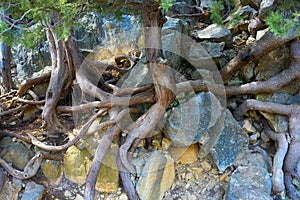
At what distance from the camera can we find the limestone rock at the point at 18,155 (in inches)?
114

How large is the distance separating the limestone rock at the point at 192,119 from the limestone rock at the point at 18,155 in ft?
5.68

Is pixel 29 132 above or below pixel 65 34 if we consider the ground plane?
below

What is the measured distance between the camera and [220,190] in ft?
9.09

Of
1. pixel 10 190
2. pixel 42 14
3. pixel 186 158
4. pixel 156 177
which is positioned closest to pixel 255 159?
pixel 186 158

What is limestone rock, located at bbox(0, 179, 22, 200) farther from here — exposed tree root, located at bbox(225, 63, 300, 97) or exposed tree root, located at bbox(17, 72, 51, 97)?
exposed tree root, located at bbox(225, 63, 300, 97)

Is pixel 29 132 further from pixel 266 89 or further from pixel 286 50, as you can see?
pixel 286 50

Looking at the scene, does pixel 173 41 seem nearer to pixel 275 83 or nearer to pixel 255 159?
pixel 275 83

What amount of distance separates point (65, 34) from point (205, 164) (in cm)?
213

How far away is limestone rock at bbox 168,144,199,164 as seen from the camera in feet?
9.56

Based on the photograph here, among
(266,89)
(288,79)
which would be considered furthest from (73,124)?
(288,79)

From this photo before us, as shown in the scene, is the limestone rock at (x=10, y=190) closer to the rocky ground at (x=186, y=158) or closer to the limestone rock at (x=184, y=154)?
the rocky ground at (x=186, y=158)

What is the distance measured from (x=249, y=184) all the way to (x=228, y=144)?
1.64ft

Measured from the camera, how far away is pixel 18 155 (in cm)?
294

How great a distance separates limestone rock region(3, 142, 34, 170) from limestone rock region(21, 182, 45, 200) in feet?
0.84
